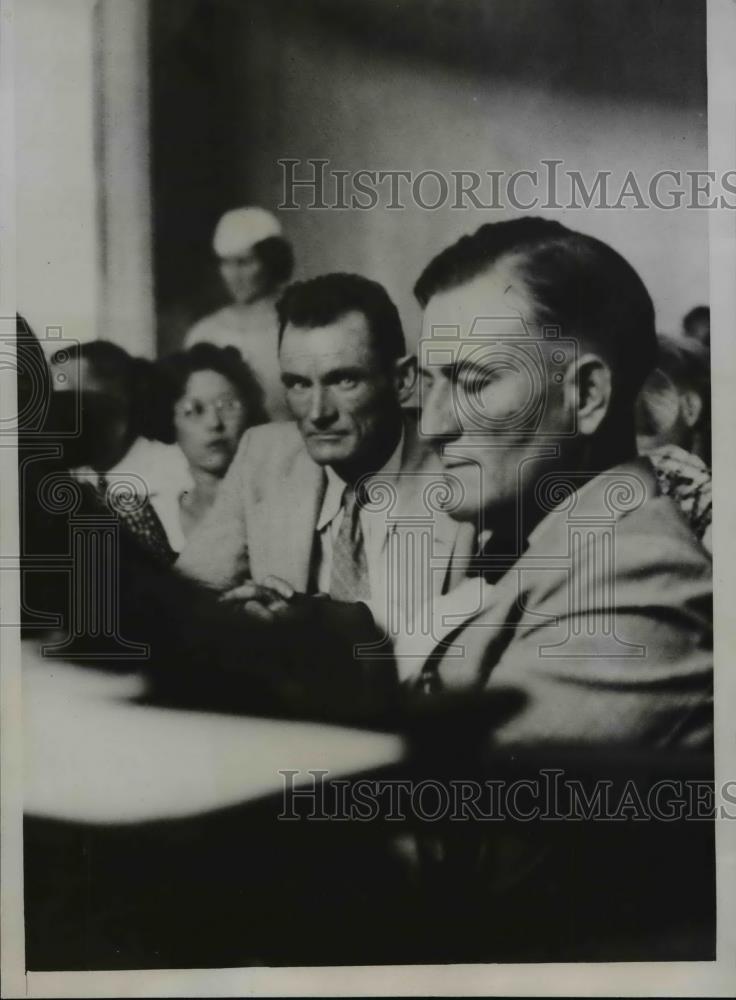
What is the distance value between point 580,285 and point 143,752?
1.36 meters

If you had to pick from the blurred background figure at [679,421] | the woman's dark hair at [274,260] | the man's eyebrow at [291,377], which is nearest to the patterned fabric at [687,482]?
the blurred background figure at [679,421]

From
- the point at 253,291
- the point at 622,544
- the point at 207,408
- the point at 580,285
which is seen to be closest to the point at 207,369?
the point at 207,408

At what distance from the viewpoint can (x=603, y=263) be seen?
2100 millimetres

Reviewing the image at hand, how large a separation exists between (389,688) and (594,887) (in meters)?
0.62

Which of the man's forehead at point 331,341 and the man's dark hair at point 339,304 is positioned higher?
the man's dark hair at point 339,304

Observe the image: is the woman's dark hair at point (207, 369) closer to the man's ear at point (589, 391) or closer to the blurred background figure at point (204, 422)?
the blurred background figure at point (204, 422)

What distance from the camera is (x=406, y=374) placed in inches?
82.2

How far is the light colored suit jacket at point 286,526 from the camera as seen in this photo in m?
2.08

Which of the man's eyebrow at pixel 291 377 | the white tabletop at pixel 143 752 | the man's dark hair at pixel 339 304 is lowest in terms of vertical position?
the white tabletop at pixel 143 752

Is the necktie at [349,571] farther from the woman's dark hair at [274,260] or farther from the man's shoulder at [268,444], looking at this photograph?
the woman's dark hair at [274,260]

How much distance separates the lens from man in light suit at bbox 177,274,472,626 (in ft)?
6.83

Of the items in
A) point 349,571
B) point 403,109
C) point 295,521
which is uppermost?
point 403,109

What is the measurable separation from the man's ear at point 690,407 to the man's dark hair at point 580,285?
0.34ft

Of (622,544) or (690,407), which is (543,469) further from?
(690,407)
